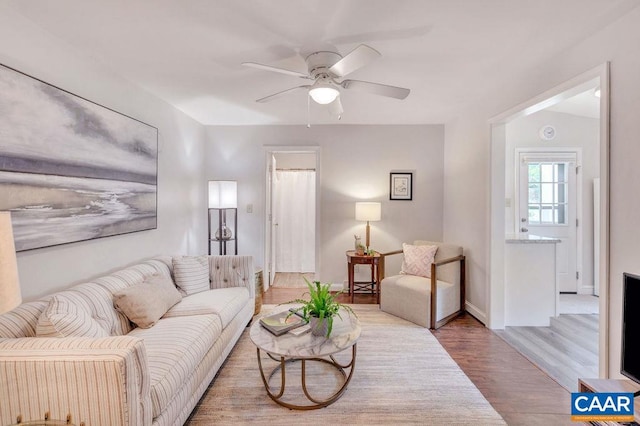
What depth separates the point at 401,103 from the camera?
11.1 feet

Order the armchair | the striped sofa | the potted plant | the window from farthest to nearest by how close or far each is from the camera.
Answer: the window → the armchair → the potted plant → the striped sofa

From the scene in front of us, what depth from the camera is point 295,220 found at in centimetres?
554

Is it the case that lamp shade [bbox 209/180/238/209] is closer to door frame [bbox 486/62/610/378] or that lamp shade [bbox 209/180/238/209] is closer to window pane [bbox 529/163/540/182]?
door frame [bbox 486/62/610/378]

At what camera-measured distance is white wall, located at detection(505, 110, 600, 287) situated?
4188mm

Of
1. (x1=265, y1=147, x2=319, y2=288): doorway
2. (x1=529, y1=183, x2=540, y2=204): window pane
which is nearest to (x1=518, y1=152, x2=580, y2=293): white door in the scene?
(x1=529, y1=183, x2=540, y2=204): window pane

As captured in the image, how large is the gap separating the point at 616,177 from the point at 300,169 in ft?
14.2

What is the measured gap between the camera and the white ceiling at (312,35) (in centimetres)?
168

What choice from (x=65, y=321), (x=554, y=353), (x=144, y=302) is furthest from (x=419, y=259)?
(x=65, y=321)

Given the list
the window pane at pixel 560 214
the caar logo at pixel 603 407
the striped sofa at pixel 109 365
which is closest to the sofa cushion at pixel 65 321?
the striped sofa at pixel 109 365

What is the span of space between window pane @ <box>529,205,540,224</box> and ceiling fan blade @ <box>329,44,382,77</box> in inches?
151

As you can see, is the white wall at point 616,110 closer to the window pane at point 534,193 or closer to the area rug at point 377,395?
the area rug at point 377,395

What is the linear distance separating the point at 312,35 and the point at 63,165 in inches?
74.5

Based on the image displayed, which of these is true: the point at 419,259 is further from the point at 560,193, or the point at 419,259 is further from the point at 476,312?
the point at 560,193

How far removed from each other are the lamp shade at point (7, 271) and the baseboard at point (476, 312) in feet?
12.1
